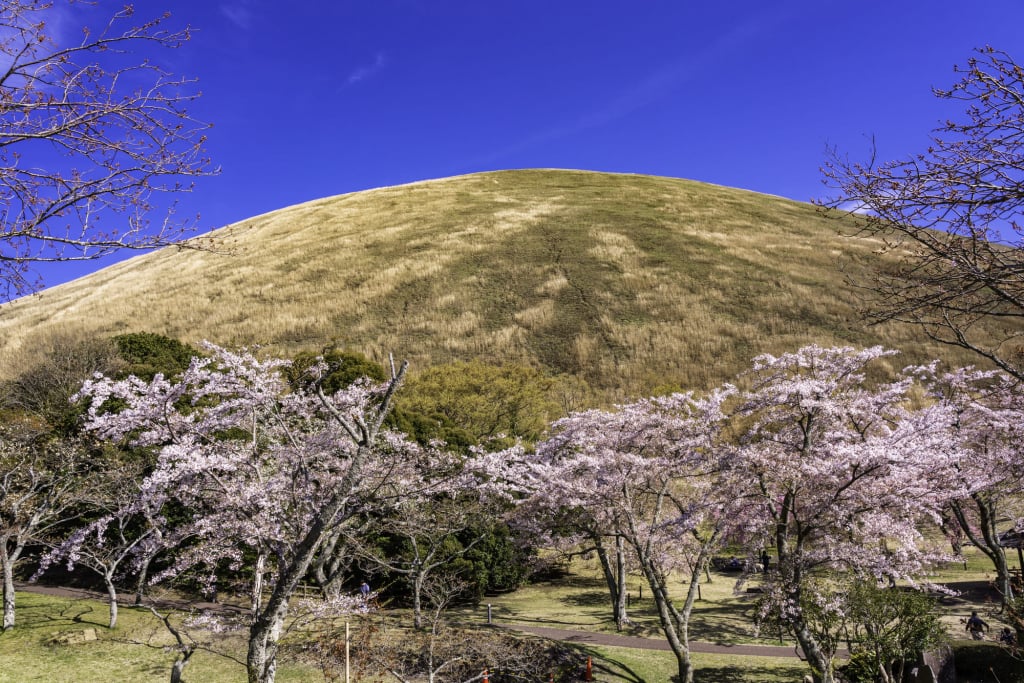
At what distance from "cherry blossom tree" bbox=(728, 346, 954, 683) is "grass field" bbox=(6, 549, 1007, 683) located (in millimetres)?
2781

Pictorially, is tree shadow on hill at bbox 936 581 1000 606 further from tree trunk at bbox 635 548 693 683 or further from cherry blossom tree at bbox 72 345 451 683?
cherry blossom tree at bbox 72 345 451 683

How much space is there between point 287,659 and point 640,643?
1142 centimetres

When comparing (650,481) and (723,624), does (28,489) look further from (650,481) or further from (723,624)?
(723,624)

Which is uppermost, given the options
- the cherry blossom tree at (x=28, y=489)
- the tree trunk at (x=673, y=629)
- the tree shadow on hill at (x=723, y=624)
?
the cherry blossom tree at (x=28, y=489)

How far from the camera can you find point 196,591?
24234 mm

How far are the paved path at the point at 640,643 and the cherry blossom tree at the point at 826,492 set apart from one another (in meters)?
4.86

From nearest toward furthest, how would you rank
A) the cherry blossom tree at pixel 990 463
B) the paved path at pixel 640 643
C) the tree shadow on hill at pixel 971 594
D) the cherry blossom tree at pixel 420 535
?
1. the cherry blossom tree at pixel 990 463
2. the cherry blossom tree at pixel 420 535
3. the paved path at pixel 640 643
4. the tree shadow on hill at pixel 971 594

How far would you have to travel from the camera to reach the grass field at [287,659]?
1562cm

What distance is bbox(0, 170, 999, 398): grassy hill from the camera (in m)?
57.1

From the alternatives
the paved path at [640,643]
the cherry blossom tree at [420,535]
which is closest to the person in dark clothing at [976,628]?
the paved path at [640,643]

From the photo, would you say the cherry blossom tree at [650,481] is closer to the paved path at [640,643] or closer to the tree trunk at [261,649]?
the paved path at [640,643]

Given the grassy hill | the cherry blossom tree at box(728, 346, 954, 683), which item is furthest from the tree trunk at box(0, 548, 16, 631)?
the grassy hill

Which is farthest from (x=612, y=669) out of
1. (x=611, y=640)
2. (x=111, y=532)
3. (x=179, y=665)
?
(x=111, y=532)

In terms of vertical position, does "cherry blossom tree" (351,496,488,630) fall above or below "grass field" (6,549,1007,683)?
above
